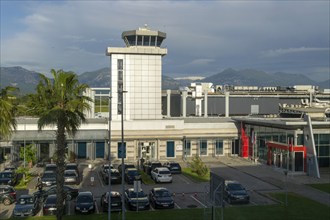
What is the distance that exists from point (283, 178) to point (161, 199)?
17943 mm

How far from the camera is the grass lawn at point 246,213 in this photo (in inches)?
1118

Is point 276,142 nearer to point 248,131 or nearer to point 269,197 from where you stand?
point 248,131

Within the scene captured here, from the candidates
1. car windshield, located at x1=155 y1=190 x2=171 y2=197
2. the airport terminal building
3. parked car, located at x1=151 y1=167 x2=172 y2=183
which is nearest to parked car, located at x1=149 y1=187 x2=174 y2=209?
car windshield, located at x1=155 y1=190 x2=171 y2=197

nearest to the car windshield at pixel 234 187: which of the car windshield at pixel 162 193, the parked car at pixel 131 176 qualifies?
the car windshield at pixel 162 193

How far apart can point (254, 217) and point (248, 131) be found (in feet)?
105

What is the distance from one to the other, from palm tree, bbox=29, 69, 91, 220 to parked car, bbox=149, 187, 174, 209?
864 centimetres

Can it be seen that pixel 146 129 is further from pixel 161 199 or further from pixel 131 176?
pixel 161 199

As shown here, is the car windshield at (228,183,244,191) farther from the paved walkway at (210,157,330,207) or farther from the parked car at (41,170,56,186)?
the parked car at (41,170,56,186)

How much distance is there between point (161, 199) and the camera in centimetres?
3159

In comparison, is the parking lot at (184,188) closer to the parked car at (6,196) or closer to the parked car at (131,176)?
the parked car at (6,196)

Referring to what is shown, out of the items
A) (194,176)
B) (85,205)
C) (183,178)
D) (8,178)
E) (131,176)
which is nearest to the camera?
(85,205)

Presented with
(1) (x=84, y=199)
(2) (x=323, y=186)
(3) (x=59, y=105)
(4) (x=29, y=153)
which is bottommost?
(2) (x=323, y=186)

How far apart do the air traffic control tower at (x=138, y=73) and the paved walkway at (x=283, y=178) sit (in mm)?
13395

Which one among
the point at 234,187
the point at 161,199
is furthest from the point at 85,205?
the point at 234,187
